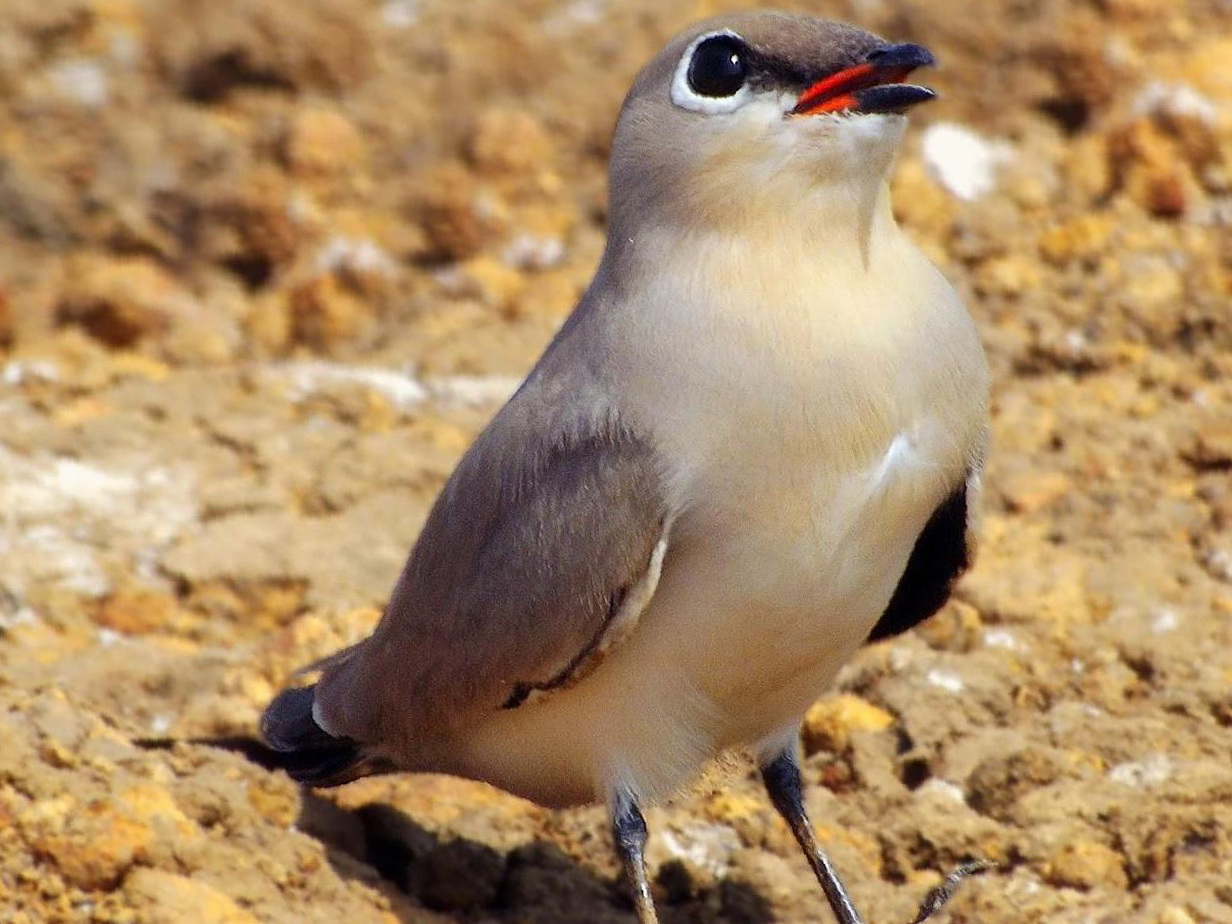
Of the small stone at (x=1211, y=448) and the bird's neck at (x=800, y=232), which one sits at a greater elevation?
the bird's neck at (x=800, y=232)

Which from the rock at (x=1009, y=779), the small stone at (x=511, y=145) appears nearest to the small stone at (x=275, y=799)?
the rock at (x=1009, y=779)

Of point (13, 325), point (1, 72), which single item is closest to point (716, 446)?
point (13, 325)

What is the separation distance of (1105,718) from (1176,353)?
1.68 meters

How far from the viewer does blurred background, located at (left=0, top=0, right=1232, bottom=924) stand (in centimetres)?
430

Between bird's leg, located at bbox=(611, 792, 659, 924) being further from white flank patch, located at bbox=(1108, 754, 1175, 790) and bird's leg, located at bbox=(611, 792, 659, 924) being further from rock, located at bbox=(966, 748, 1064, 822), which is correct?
white flank patch, located at bbox=(1108, 754, 1175, 790)

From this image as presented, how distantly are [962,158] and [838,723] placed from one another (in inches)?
102

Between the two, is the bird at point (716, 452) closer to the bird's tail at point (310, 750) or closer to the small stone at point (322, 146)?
the bird's tail at point (310, 750)

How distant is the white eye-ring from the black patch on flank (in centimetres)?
97

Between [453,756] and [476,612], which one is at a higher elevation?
[476,612]

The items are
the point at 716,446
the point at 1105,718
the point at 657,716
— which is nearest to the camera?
the point at 716,446

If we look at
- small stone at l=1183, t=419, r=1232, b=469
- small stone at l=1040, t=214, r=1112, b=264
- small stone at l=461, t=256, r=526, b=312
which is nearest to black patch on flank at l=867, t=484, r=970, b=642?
small stone at l=1183, t=419, r=1232, b=469

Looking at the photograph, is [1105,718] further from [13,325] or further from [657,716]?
[13,325]

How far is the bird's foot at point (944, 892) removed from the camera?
13.5ft

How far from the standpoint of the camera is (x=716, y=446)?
3730 millimetres
